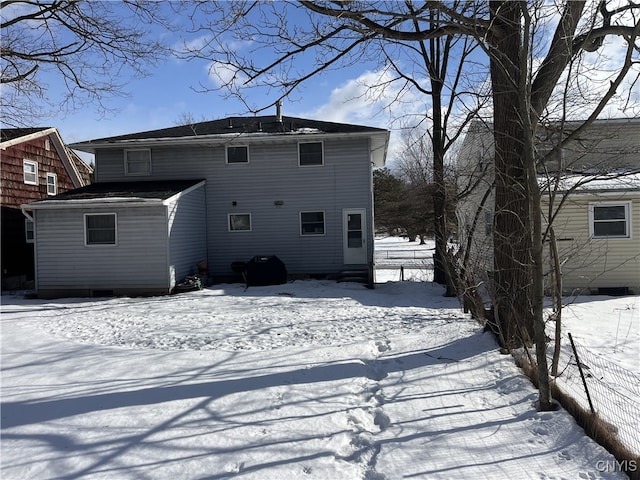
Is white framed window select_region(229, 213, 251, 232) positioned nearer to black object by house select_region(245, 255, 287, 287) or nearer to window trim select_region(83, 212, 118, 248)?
black object by house select_region(245, 255, 287, 287)

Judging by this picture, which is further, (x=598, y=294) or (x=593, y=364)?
(x=598, y=294)

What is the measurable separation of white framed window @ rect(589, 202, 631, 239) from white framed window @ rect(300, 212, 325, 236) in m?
8.61

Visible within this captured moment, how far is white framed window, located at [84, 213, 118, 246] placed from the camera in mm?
13664

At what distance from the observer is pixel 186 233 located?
14656 mm

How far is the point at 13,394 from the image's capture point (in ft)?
16.1

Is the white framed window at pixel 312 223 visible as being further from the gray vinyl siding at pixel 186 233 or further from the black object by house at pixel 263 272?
the gray vinyl siding at pixel 186 233

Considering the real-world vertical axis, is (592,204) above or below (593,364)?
above

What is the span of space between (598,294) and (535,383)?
10.6 m

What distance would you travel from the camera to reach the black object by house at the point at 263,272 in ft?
48.2

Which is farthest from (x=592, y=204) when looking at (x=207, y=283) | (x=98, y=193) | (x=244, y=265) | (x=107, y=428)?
(x=98, y=193)

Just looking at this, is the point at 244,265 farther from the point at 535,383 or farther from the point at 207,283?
the point at 535,383

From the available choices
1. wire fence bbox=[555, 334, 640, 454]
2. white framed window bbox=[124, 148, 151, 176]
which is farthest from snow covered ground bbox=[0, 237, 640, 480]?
white framed window bbox=[124, 148, 151, 176]

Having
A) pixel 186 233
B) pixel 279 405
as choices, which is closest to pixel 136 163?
pixel 186 233

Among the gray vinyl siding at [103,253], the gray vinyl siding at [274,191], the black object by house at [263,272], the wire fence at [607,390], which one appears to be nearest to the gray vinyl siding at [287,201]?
the gray vinyl siding at [274,191]
